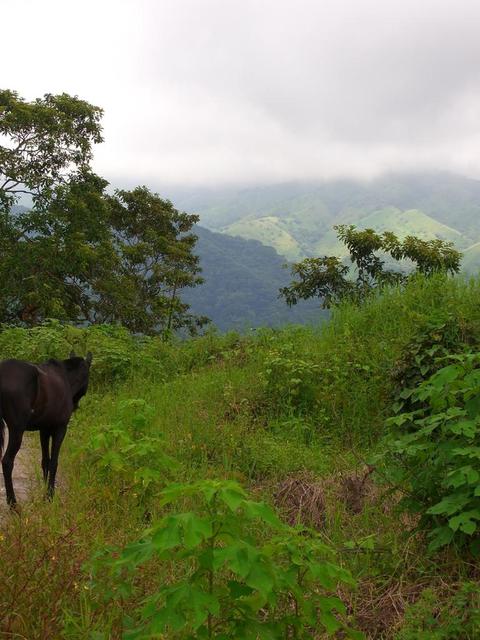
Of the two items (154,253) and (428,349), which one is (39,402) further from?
(154,253)

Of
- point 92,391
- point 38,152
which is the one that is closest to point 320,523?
point 92,391

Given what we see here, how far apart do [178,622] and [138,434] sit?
4.77 metres

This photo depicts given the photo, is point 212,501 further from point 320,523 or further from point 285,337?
point 285,337

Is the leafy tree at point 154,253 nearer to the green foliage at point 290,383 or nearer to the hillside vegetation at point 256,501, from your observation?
the hillside vegetation at point 256,501

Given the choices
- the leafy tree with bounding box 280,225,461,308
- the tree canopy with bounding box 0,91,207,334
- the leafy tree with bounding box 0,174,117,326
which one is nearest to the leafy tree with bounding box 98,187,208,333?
the tree canopy with bounding box 0,91,207,334

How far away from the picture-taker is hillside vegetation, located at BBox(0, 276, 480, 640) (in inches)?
97.3

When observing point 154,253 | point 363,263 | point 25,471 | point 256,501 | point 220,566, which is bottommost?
point 25,471

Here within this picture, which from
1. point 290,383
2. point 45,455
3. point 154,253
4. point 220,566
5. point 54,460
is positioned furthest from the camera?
point 154,253

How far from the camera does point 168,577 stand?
12.5 feet

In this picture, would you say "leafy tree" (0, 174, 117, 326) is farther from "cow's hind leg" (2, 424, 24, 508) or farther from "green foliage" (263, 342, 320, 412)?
"cow's hind leg" (2, 424, 24, 508)

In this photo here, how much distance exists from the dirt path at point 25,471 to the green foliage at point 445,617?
3635 millimetres

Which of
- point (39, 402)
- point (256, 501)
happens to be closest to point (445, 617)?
point (256, 501)

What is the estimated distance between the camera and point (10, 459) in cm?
560

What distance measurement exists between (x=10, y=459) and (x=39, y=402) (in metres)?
0.70
